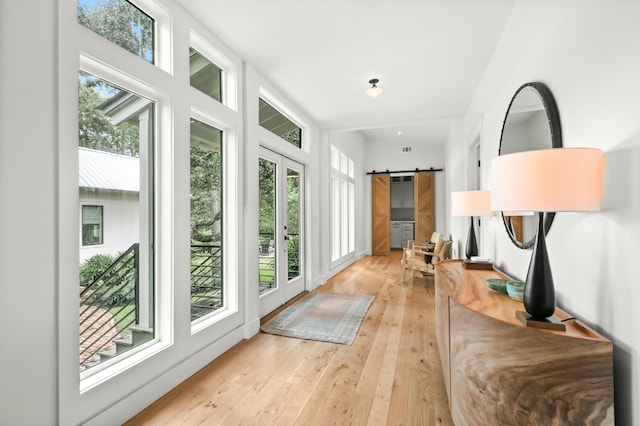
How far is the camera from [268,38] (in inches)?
105

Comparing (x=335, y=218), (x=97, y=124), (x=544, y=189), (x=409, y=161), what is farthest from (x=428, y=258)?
(x=97, y=124)

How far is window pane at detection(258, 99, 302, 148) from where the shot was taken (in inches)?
145

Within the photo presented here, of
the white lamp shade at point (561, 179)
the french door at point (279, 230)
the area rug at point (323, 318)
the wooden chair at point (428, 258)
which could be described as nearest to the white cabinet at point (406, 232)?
the wooden chair at point (428, 258)

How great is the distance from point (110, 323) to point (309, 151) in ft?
Answer: 11.7

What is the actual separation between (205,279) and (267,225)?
4.24ft

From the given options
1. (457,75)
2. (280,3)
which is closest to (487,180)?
(457,75)

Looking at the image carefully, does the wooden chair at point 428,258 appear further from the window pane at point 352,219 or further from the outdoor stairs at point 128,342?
the outdoor stairs at point 128,342

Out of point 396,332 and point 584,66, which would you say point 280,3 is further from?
point 396,332

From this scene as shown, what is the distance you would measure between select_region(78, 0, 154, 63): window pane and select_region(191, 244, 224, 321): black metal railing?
1448mm

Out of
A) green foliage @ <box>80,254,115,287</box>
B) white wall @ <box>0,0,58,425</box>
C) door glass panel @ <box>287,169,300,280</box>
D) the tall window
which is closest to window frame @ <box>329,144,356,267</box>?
the tall window

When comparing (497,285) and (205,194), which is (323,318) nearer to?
(205,194)

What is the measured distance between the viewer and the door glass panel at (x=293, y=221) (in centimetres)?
441

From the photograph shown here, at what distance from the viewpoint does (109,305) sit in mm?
1896

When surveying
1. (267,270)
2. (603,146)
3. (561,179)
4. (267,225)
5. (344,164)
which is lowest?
(267,270)
